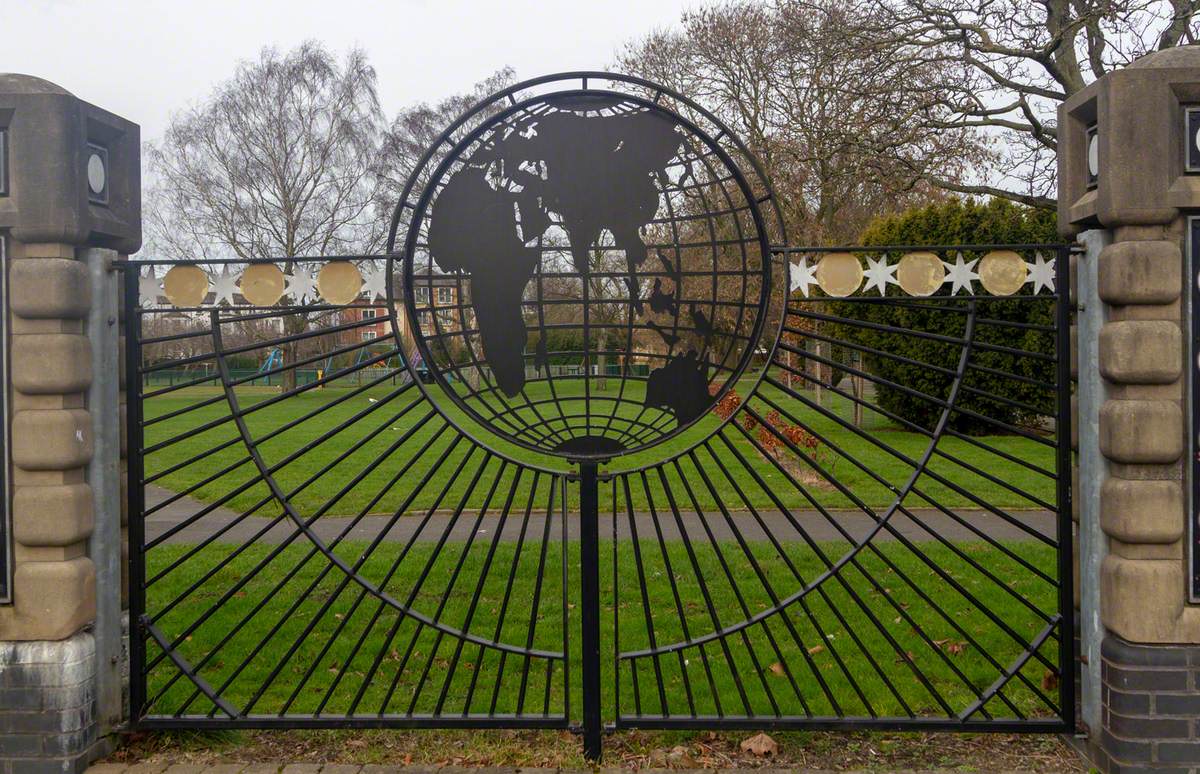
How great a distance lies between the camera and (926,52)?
13.3 metres

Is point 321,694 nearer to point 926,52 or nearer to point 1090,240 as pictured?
point 1090,240

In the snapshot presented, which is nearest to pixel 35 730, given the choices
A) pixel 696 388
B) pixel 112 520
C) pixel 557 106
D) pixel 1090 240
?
pixel 112 520

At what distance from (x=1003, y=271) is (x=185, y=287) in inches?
125

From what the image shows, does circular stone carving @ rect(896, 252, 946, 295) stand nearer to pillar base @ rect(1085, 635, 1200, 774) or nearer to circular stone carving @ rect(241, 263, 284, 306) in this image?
pillar base @ rect(1085, 635, 1200, 774)

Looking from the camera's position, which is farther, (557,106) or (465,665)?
(465,665)

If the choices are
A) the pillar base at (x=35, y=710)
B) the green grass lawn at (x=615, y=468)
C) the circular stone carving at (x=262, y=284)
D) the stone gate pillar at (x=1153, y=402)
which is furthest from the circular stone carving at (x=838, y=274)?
the pillar base at (x=35, y=710)

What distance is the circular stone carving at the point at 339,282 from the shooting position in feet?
11.5

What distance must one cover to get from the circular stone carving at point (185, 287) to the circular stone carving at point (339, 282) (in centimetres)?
47

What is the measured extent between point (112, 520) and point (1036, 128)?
12526mm

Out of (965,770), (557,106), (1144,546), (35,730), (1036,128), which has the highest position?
(1036,128)

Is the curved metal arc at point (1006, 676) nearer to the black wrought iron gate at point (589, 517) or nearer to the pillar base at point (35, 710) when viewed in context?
the black wrought iron gate at point (589, 517)

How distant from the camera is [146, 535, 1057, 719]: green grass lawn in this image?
3543 millimetres

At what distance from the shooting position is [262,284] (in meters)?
3.53

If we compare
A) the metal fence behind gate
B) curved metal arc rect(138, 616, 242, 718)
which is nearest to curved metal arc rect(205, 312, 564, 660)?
the metal fence behind gate
